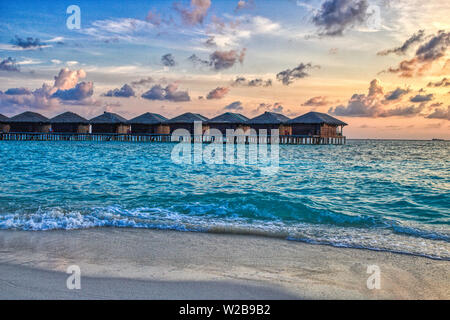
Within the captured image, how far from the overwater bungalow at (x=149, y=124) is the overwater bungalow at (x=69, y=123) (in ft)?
22.6

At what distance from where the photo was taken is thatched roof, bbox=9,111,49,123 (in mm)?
52406

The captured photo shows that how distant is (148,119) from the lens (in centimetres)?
5225

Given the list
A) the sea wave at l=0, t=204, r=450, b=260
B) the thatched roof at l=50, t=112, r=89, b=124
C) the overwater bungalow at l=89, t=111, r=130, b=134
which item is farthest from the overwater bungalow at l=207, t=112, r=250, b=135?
the sea wave at l=0, t=204, r=450, b=260

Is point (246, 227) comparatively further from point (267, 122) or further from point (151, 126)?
point (151, 126)

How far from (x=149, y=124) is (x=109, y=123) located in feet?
19.8

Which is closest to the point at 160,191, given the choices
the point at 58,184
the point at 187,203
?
the point at 187,203

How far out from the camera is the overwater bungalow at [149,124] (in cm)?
5181

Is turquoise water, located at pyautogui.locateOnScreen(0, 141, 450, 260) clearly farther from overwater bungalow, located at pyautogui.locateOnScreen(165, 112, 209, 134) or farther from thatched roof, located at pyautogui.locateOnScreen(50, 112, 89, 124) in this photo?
thatched roof, located at pyautogui.locateOnScreen(50, 112, 89, 124)

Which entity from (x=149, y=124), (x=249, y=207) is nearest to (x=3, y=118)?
(x=149, y=124)

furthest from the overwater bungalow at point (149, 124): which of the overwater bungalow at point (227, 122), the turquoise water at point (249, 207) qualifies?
the turquoise water at point (249, 207)

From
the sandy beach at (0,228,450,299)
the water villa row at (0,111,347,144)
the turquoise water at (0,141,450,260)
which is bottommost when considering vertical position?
the turquoise water at (0,141,450,260)

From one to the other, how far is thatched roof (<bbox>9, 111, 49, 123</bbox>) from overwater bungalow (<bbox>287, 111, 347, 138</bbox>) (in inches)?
1408

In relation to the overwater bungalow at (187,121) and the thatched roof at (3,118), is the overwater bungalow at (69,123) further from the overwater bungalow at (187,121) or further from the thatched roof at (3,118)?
the overwater bungalow at (187,121)
